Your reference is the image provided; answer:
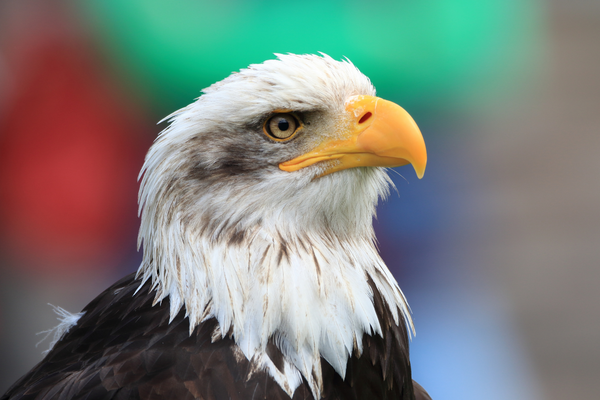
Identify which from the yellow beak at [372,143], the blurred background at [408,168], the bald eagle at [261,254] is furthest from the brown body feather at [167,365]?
the blurred background at [408,168]

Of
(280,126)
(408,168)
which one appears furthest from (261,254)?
(408,168)

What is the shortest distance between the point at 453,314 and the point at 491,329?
0.63ft

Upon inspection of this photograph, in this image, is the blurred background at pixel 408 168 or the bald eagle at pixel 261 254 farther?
the blurred background at pixel 408 168

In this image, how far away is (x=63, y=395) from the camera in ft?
2.46

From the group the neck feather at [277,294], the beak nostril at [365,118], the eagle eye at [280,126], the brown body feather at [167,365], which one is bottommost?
the brown body feather at [167,365]

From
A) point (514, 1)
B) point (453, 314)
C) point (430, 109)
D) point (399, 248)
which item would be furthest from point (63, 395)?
point (514, 1)

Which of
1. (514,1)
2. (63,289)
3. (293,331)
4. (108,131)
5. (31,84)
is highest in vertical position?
(514,1)

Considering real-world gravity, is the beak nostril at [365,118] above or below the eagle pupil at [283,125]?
above

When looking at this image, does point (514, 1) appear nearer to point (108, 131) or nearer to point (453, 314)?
point (453, 314)

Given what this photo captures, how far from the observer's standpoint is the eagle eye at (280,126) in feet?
2.58

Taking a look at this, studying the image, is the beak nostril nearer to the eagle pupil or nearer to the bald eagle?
the bald eagle

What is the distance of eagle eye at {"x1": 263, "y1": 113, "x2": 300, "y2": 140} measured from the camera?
2.58ft

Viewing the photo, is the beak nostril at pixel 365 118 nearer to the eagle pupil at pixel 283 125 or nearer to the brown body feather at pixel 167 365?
the eagle pupil at pixel 283 125

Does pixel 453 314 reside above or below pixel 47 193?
below
